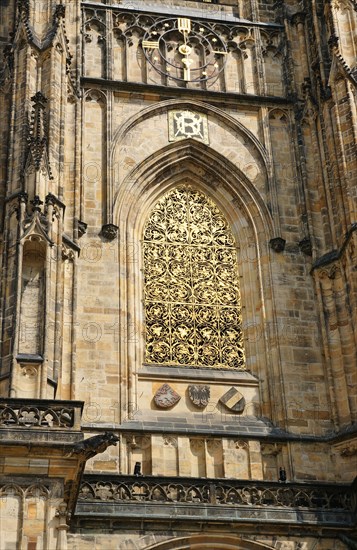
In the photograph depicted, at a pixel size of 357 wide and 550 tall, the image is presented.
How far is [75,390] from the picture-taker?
18141 mm

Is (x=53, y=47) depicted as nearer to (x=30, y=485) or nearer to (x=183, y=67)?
(x=183, y=67)

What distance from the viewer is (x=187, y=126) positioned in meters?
21.7

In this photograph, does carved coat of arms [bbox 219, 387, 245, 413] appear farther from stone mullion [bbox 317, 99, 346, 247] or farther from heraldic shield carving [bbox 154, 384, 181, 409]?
stone mullion [bbox 317, 99, 346, 247]

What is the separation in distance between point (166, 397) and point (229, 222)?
4.05 m

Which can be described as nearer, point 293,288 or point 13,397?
point 13,397

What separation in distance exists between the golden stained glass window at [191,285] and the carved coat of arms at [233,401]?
602 millimetres

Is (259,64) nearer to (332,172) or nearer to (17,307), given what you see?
(332,172)

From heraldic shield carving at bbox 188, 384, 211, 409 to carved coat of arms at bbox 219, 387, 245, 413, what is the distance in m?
0.27

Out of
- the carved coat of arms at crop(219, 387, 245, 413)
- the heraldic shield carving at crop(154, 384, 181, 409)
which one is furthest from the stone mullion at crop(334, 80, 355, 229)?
the heraldic shield carving at crop(154, 384, 181, 409)

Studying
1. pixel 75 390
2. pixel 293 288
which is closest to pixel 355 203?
pixel 293 288

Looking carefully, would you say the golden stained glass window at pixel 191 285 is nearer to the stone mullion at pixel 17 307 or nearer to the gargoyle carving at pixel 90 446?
the stone mullion at pixel 17 307

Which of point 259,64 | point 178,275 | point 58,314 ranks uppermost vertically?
point 259,64

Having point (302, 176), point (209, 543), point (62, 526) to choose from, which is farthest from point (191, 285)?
point (62, 526)

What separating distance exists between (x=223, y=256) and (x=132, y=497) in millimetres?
5560
